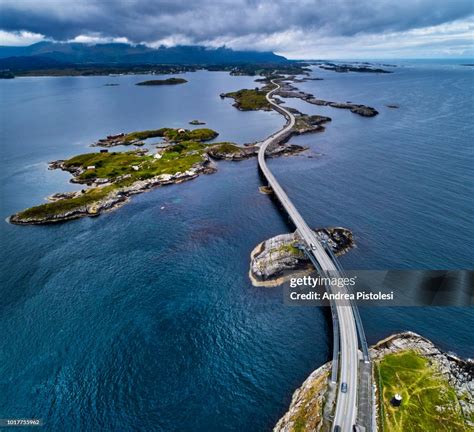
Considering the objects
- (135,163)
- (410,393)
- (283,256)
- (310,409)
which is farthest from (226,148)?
(410,393)

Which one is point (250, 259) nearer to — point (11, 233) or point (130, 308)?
point (130, 308)

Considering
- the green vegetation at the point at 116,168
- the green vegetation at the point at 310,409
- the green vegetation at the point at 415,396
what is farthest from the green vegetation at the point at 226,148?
the green vegetation at the point at 310,409

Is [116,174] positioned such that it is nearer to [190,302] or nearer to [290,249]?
[190,302]

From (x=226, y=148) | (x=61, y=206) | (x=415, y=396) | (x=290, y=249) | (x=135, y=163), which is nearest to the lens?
(x=415, y=396)

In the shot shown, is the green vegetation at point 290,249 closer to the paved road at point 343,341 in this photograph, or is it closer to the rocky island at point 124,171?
the paved road at point 343,341

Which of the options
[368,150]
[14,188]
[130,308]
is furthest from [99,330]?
[368,150]
